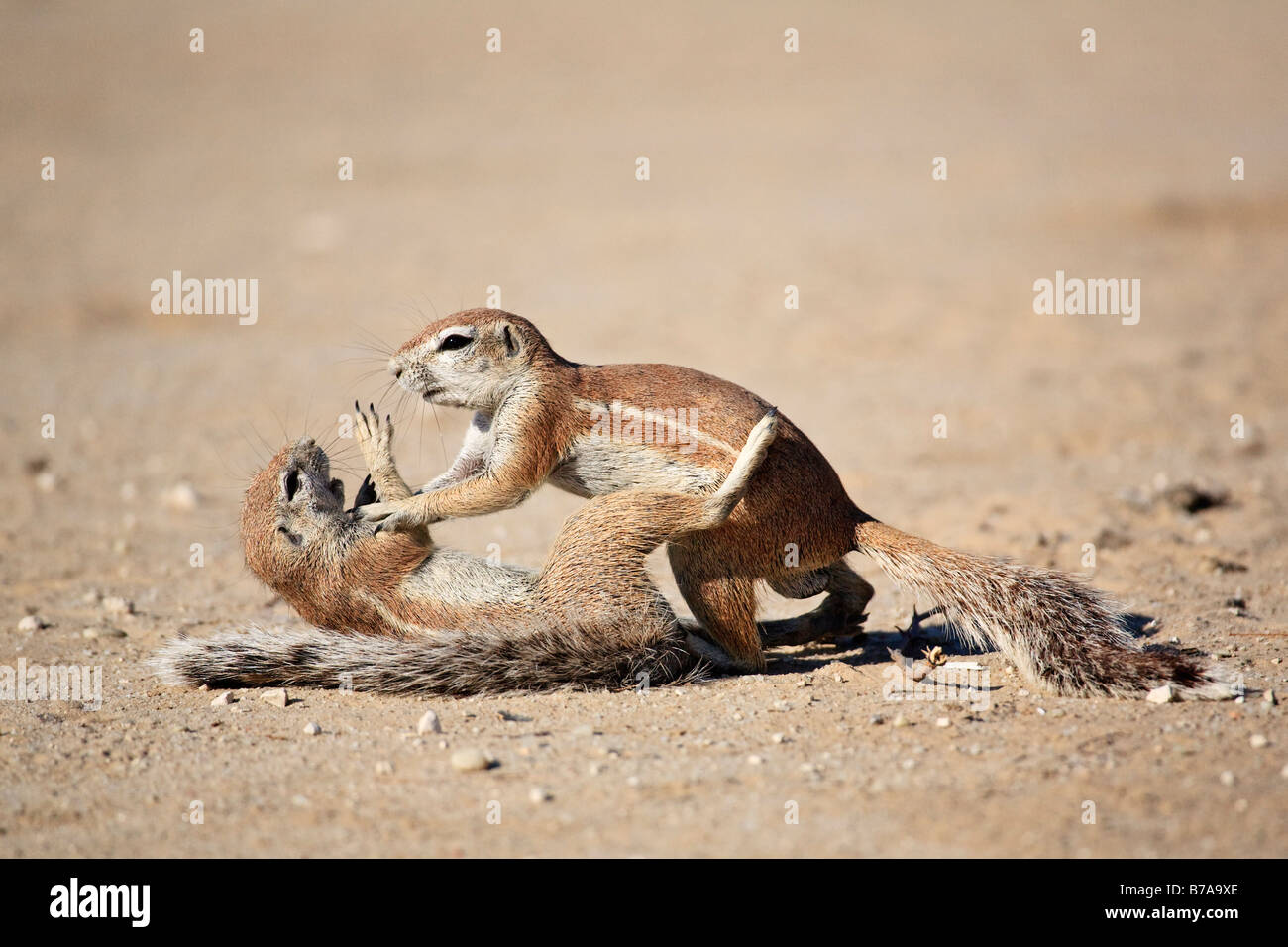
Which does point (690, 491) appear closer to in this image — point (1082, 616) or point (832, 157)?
point (1082, 616)

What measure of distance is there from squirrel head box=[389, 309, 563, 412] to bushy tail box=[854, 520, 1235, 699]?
6.78ft

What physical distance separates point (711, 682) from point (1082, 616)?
69.1 inches

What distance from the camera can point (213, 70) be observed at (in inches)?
1207

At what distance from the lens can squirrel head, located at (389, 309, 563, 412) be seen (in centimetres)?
593

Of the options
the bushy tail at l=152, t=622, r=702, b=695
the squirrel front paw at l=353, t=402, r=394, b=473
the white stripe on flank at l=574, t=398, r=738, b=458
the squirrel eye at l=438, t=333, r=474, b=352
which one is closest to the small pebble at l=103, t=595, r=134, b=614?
the bushy tail at l=152, t=622, r=702, b=695

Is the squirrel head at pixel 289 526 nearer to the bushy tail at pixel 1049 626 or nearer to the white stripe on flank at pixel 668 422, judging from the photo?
A: the white stripe on flank at pixel 668 422

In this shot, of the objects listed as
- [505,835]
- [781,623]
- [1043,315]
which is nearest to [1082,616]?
[781,623]

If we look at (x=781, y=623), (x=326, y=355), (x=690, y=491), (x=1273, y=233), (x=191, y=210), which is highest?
(x=191, y=210)

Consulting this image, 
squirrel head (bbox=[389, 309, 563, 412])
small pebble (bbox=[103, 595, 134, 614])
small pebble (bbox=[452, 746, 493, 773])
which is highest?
squirrel head (bbox=[389, 309, 563, 412])

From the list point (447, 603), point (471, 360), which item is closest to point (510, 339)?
point (471, 360)

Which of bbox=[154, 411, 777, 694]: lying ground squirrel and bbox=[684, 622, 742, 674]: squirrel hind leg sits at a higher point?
bbox=[154, 411, 777, 694]: lying ground squirrel

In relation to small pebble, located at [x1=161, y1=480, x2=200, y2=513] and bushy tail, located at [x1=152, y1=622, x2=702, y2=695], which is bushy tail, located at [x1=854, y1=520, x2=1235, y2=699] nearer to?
bushy tail, located at [x1=152, y1=622, x2=702, y2=695]

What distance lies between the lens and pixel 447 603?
5.82 m

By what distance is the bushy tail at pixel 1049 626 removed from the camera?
5.33 m
